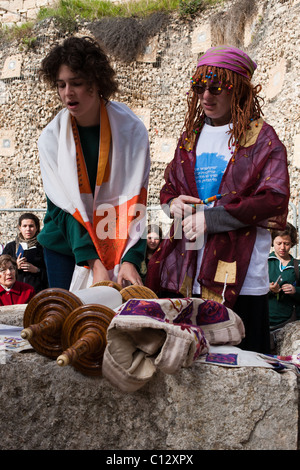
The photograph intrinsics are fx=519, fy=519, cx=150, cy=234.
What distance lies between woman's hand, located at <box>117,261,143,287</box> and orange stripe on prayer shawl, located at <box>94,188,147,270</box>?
0.06m

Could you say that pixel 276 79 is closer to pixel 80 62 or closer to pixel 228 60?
pixel 228 60

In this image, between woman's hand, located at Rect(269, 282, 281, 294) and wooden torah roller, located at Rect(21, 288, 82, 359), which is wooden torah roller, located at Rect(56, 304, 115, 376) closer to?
wooden torah roller, located at Rect(21, 288, 82, 359)

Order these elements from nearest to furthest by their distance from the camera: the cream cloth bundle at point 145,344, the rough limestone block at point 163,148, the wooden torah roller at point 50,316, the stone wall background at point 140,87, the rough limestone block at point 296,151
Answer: the cream cloth bundle at point 145,344
the wooden torah roller at point 50,316
the rough limestone block at point 296,151
the stone wall background at point 140,87
the rough limestone block at point 163,148

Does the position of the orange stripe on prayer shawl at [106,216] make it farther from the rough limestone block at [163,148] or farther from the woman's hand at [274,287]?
the rough limestone block at [163,148]

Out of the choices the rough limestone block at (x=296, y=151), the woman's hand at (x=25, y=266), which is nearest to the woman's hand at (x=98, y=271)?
the woman's hand at (x=25, y=266)

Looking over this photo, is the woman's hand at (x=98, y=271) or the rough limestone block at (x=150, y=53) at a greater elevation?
the rough limestone block at (x=150, y=53)

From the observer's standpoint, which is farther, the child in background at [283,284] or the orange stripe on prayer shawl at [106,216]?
the child in background at [283,284]

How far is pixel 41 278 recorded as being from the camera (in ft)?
15.1

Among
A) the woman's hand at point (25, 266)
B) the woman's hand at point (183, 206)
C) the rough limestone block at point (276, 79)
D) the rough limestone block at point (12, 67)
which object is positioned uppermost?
the rough limestone block at point (12, 67)

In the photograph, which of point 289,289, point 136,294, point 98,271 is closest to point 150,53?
point 289,289

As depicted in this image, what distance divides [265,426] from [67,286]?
1.29m

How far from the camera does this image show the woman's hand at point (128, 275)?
2.47 metres

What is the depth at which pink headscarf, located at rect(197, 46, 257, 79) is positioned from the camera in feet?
7.75

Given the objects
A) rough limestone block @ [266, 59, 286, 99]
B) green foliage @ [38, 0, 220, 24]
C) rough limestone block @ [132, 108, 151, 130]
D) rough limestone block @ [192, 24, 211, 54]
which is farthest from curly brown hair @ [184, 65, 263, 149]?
green foliage @ [38, 0, 220, 24]
